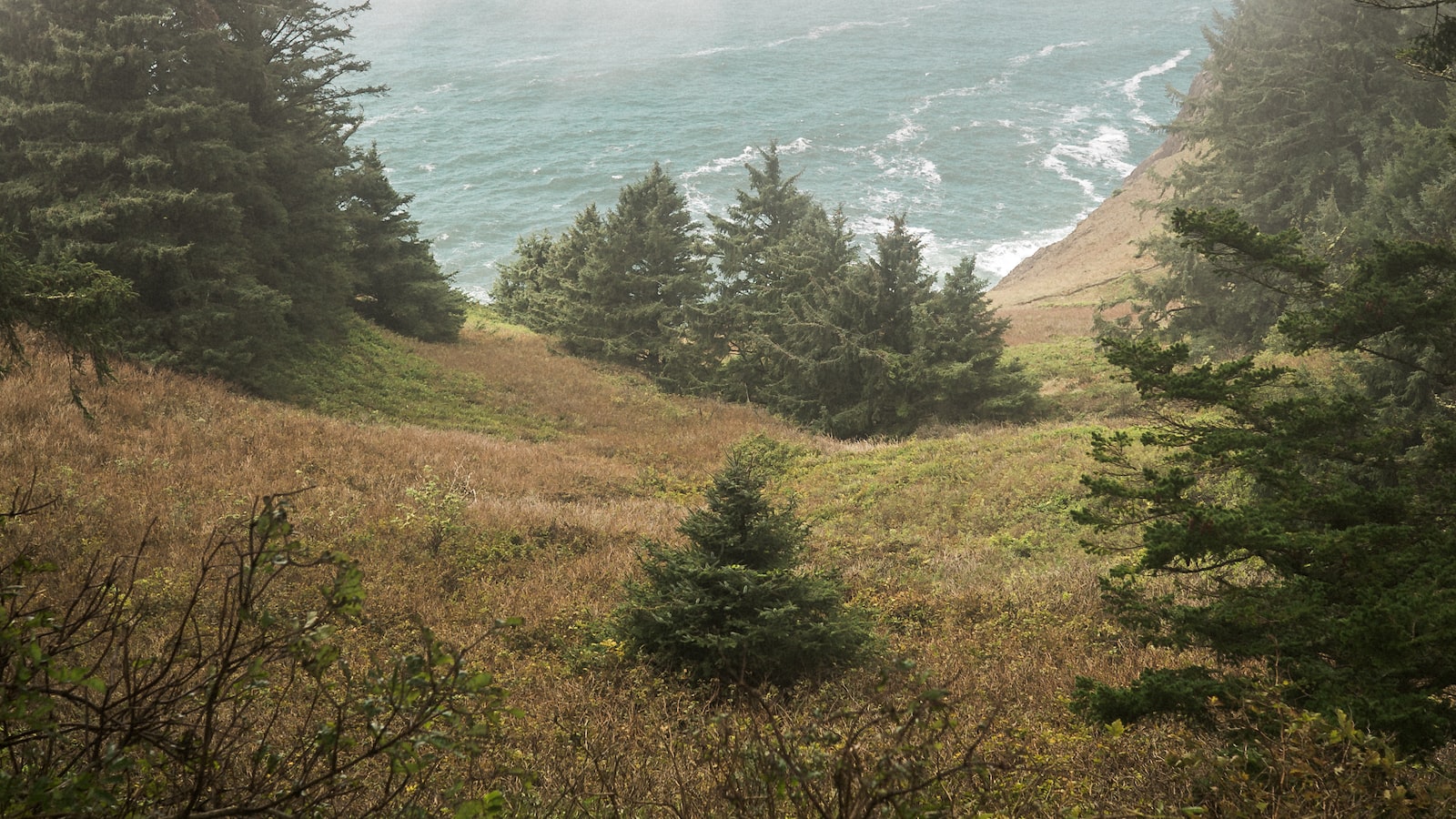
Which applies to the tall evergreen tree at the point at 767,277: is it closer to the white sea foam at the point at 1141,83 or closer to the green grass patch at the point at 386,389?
the green grass patch at the point at 386,389

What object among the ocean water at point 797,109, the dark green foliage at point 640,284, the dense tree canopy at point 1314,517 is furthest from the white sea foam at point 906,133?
the dense tree canopy at point 1314,517

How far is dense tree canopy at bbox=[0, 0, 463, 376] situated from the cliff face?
83.0 feet

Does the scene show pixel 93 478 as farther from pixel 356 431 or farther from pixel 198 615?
pixel 356 431

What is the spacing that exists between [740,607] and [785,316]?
1872cm

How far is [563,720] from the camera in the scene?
5668 millimetres

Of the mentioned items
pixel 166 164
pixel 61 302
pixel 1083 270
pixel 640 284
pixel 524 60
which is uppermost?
pixel 524 60

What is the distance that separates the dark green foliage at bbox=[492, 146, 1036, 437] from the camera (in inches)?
853

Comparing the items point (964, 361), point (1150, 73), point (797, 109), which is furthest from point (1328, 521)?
point (1150, 73)

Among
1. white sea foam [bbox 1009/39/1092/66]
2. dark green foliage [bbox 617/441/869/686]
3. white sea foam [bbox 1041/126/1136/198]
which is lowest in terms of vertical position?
dark green foliage [bbox 617/441/869/686]

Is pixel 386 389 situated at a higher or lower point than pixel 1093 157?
lower

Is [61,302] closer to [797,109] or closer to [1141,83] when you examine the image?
[797,109]

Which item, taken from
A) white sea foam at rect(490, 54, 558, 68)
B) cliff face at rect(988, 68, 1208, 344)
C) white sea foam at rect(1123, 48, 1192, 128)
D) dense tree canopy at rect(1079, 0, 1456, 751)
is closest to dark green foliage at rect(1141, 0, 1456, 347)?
cliff face at rect(988, 68, 1208, 344)

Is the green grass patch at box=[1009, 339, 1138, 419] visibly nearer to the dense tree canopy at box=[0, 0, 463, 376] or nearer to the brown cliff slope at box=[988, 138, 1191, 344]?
the brown cliff slope at box=[988, 138, 1191, 344]

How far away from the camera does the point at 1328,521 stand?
484 centimetres
